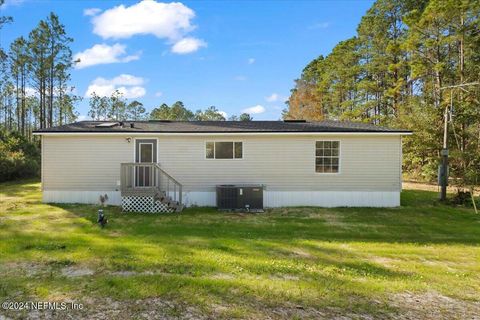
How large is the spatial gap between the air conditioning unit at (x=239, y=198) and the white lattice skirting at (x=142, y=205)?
6.01ft

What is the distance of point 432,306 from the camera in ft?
13.5

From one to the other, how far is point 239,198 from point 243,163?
1.40 m

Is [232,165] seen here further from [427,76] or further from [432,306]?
[427,76]

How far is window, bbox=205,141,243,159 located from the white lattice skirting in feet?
8.13

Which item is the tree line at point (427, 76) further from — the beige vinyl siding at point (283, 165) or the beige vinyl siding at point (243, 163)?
the beige vinyl siding at point (243, 163)

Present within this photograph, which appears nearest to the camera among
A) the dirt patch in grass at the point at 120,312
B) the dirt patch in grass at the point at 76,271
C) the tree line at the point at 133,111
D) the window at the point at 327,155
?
the dirt patch in grass at the point at 120,312

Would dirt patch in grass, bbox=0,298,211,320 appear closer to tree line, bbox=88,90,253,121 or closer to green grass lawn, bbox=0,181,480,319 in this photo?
green grass lawn, bbox=0,181,480,319

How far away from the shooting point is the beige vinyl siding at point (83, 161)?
11469mm

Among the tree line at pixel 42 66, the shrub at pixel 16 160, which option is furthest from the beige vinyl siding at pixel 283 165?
the tree line at pixel 42 66

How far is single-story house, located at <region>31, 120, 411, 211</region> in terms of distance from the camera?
11438 millimetres

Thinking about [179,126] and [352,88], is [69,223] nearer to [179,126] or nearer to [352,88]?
[179,126]

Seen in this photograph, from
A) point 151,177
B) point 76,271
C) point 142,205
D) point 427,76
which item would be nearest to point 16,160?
point 151,177

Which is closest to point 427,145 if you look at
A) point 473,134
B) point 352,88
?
point 473,134

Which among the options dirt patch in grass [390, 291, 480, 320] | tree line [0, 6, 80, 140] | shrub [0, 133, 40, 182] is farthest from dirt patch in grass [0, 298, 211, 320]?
tree line [0, 6, 80, 140]
